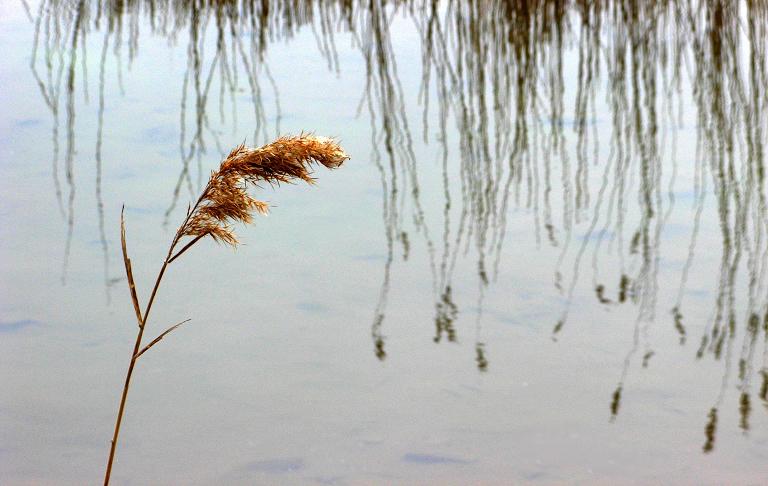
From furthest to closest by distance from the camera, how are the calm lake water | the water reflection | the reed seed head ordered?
the water reflection → the calm lake water → the reed seed head

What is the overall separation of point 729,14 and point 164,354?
3.05 metres

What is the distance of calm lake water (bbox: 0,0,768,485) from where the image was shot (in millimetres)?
1898

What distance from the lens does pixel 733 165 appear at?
3.27 meters

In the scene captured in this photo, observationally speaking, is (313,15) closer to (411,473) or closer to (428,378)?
(428,378)

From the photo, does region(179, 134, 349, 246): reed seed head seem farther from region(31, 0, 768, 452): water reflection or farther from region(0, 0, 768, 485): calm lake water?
region(31, 0, 768, 452): water reflection

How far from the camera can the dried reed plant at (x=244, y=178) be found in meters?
1.00

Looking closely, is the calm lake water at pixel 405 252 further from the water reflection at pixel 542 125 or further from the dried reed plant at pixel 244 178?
the dried reed plant at pixel 244 178

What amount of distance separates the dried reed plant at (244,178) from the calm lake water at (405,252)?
2.55ft

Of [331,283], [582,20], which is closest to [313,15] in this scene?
[582,20]

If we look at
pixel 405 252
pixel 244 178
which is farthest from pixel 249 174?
pixel 405 252

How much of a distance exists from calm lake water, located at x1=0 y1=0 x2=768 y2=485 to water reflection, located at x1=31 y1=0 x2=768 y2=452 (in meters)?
0.01

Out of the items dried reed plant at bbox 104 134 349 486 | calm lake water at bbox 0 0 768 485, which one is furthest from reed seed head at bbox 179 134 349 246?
calm lake water at bbox 0 0 768 485

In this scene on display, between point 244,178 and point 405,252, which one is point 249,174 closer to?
point 244,178

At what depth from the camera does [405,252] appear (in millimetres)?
2674
